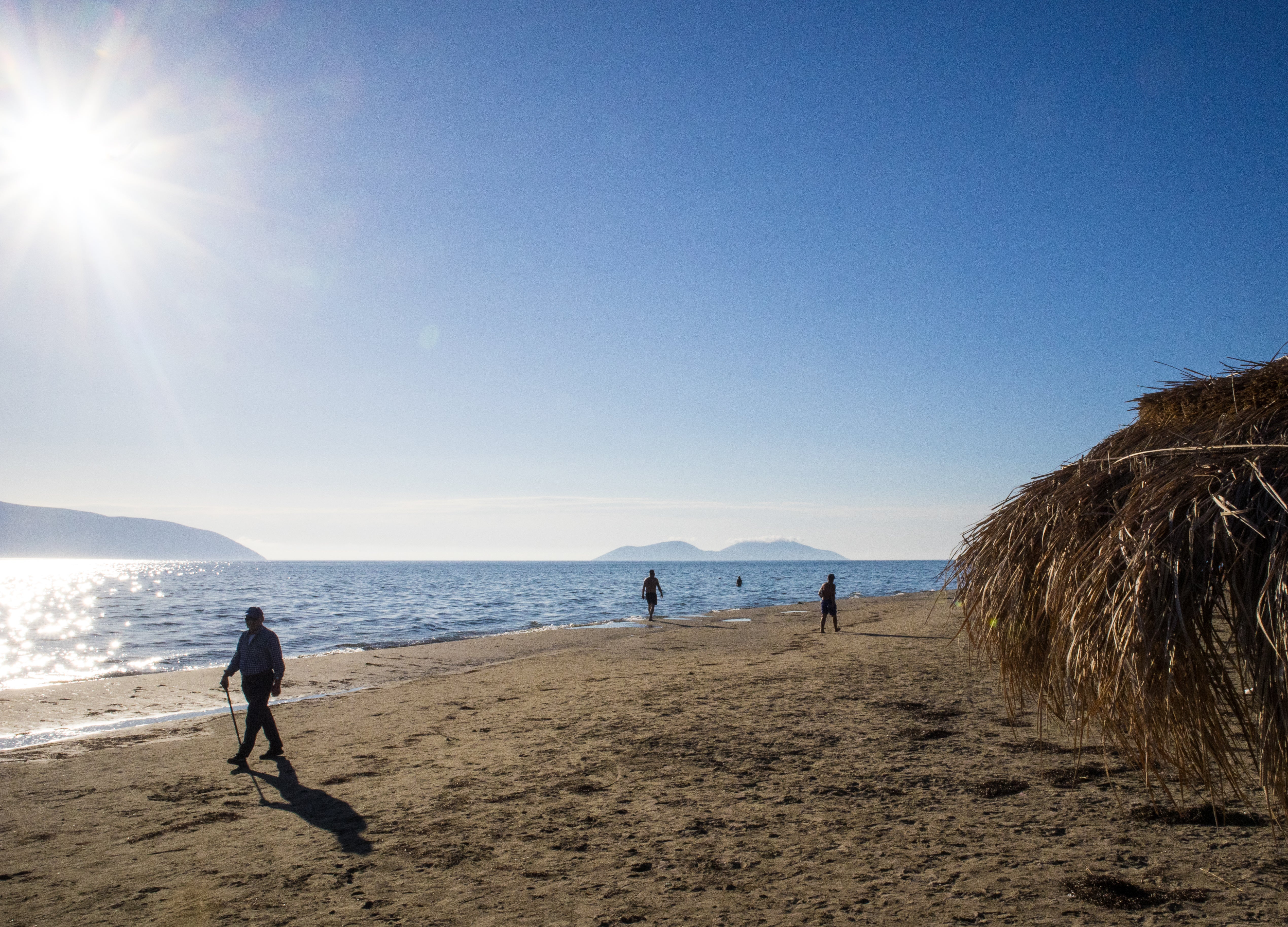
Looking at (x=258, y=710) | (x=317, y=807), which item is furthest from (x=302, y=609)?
(x=317, y=807)

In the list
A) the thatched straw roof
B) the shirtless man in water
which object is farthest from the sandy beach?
the shirtless man in water

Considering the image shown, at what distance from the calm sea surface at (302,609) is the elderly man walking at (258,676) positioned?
740cm

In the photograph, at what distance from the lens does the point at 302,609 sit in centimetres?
3934

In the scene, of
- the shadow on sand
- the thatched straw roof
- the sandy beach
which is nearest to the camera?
the thatched straw roof

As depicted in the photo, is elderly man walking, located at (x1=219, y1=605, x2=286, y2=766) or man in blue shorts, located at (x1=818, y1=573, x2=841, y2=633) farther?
man in blue shorts, located at (x1=818, y1=573, x2=841, y2=633)

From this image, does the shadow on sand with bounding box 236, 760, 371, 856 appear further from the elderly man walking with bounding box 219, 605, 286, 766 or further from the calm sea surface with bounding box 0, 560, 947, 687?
the calm sea surface with bounding box 0, 560, 947, 687

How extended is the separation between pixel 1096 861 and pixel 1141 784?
2079 millimetres

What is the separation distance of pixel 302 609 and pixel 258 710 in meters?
35.3

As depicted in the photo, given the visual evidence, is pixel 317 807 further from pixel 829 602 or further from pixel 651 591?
pixel 651 591

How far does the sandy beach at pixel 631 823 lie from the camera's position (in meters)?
4.10

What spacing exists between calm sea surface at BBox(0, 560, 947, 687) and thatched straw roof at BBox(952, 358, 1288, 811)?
2.92 ft

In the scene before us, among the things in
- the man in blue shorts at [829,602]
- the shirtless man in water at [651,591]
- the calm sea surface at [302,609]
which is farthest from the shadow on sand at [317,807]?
the shirtless man in water at [651,591]

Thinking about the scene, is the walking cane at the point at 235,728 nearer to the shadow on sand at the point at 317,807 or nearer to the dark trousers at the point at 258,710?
the dark trousers at the point at 258,710

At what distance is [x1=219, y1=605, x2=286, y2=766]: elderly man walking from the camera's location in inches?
311
